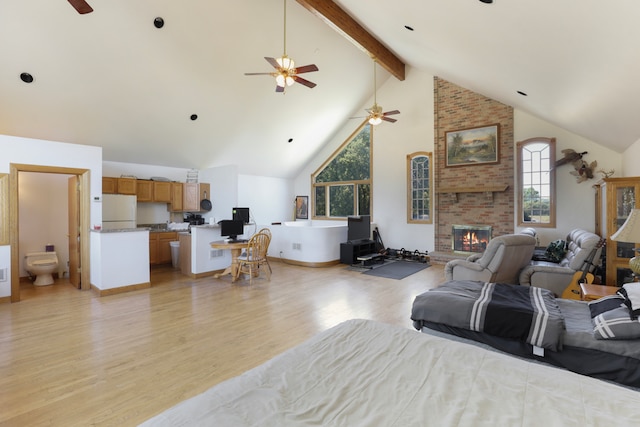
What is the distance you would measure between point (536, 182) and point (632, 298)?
559cm

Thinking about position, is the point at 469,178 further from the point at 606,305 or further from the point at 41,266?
the point at 41,266

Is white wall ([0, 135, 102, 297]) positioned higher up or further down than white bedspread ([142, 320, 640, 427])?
higher up

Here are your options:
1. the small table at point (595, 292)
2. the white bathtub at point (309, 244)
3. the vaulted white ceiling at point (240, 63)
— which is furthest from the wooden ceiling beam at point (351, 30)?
the small table at point (595, 292)

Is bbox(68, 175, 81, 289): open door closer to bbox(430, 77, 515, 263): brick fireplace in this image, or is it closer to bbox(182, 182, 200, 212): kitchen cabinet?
bbox(182, 182, 200, 212): kitchen cabinet

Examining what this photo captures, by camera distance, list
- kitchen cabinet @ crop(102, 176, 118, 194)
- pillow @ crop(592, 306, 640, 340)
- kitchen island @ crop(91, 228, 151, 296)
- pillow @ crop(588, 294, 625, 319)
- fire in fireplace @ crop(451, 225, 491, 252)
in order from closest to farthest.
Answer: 1. pillow @ crop(592, 306, 640, 340)
2. pillow @ crop(588, 294, 625, 319)
3. kitchen island @ crop(91, 228, 151, 296)
4. kitchen cabinet @ crop(102, 176, 118, 194)
5. fire in fireplace @ crop(451, 225, 491, 252)

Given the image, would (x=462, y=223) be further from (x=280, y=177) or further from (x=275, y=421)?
(x=275, y=421)

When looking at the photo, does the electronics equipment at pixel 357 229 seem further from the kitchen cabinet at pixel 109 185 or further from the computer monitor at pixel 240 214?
the kitchen cabinet at pixel 109 185

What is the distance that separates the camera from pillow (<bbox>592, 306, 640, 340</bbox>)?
1.95 m

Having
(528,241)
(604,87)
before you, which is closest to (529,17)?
(604,87)

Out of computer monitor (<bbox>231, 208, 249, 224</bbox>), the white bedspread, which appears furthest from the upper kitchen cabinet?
the white bedspread

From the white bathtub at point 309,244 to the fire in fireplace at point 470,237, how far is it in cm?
285

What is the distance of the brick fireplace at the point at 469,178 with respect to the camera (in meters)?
7.19

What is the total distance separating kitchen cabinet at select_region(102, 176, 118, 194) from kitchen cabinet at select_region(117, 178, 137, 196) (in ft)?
0.24

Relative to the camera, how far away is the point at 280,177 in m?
10.4
